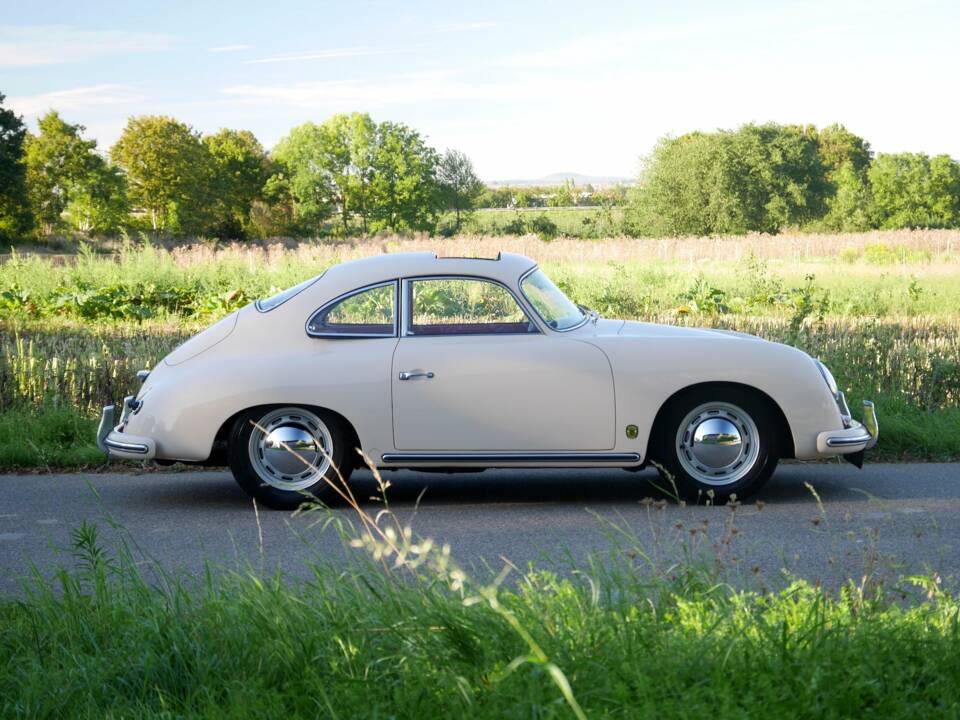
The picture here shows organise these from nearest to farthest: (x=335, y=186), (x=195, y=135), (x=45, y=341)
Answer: (x=45, y=341), (x=195, y=135), (x=335, y=186)

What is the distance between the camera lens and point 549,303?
7.86m

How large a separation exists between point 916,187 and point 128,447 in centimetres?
11074

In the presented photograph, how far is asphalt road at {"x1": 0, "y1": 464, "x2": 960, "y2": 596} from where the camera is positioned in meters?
6.08

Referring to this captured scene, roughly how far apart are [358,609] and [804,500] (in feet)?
14.6

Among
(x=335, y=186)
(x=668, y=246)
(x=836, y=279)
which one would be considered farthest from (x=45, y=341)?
(x=335, y=186)

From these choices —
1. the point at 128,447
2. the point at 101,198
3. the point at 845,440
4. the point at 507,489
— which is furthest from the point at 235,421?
the point at 101,198

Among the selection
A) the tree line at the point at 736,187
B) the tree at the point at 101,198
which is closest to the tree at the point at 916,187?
the tree line at the point at 736,187

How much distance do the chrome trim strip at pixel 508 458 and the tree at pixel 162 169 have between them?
8838 centimetres

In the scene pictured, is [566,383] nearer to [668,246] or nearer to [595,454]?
[595,454]

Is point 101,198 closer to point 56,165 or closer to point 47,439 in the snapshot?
point 56,165

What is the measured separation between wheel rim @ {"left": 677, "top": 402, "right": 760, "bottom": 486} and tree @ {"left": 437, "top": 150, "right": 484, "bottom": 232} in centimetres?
11006

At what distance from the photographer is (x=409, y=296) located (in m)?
7.66

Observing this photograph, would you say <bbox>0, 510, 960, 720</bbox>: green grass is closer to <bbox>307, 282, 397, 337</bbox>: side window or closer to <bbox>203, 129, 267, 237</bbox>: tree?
<bbox>307, 282, 397, 337</bbox>: side window

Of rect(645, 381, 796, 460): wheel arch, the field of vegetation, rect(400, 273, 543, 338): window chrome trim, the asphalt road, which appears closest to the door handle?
rect(400, 273, 543, 338): window chrome trim
